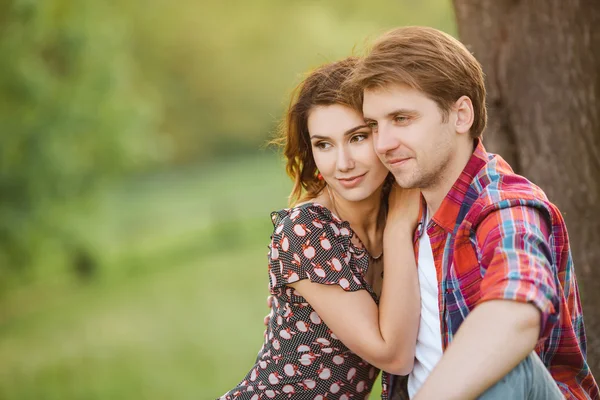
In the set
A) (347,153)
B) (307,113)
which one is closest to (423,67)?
(347,153)

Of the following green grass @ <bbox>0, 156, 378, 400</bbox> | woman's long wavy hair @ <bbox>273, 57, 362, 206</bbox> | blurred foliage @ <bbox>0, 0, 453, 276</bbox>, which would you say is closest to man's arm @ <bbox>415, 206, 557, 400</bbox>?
woman's long wavy hair @ <bbox>273, 57, 362, 206</bbox>

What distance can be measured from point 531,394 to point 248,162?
1053cm

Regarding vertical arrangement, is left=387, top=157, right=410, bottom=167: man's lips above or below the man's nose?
below

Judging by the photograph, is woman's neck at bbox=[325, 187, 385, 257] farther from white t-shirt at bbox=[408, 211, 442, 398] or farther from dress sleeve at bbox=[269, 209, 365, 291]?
white t-shirt at bbox=[408, 211, 442, 398]

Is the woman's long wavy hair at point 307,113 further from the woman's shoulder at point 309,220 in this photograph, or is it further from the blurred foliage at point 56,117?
the blurred foliage at point 56,117

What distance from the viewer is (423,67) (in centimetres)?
241

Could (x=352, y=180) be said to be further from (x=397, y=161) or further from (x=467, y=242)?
(x=467, y=242)

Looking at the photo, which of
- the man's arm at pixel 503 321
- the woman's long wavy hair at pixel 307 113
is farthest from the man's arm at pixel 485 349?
the woman's long wavy hair at pixel 307 113

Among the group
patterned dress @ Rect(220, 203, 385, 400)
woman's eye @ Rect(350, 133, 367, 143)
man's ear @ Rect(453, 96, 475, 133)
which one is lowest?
patterned dress @ Rect(220, 203, 385, 400)

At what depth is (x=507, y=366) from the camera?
201 centimetres

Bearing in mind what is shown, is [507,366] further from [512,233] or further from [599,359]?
[599,359]

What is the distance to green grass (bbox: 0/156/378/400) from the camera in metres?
8.34

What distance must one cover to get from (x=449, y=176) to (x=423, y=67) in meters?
0.38

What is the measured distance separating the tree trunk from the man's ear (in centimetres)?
83
